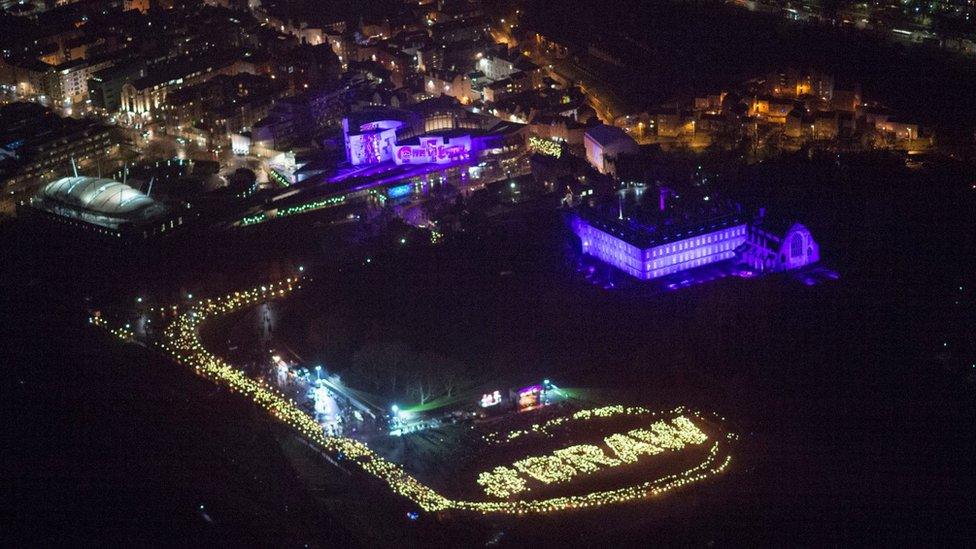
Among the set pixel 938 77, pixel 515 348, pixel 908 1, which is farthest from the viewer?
pixel 908 1

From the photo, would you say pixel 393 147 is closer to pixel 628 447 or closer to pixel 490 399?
pixel 490 399

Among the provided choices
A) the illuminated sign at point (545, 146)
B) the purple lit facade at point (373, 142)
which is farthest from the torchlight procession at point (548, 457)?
the illuminated sign at point (545, 146)

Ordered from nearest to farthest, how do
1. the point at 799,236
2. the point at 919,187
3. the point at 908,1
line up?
the point at 799,236 → the point at 919,187 → the point at 908,1

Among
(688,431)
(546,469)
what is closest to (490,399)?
(546,469)

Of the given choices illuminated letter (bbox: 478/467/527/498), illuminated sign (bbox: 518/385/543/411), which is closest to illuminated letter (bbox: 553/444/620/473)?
illuminated letter (bbox: 478/467/527/498)

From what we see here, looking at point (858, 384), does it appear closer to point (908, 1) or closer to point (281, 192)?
point (281, 192)

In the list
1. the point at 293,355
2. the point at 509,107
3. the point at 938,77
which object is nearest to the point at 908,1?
the point at 938,77
